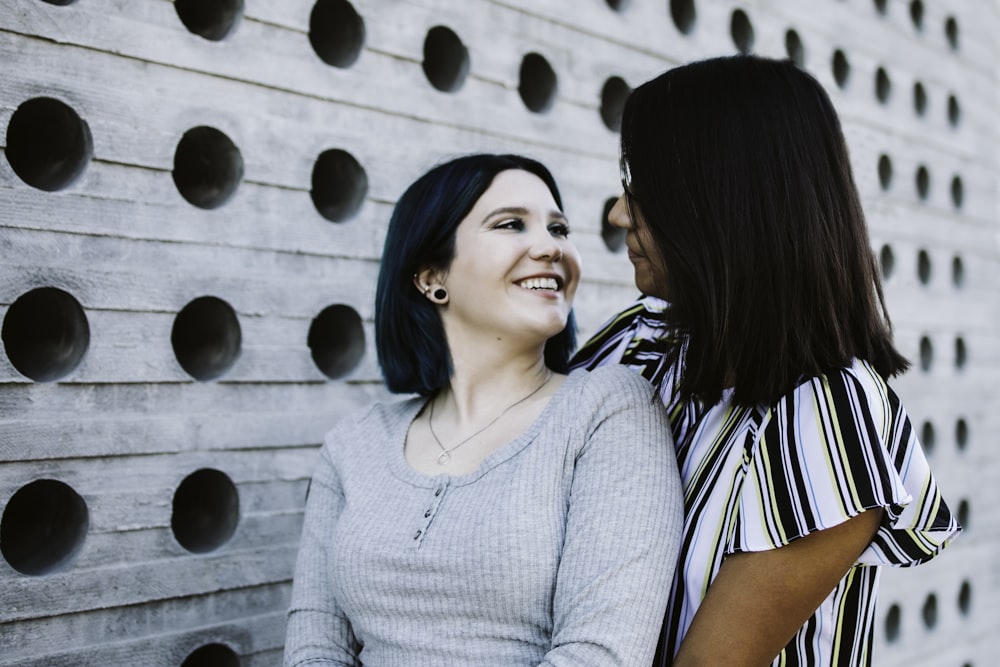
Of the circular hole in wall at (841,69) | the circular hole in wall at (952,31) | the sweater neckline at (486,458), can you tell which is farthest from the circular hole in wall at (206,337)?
the circular hole in wall at (952,31)

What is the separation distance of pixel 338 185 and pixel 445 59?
1.55 ft

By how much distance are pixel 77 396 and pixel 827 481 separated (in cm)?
138

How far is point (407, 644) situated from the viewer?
5.81ft

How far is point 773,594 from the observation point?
1.47m

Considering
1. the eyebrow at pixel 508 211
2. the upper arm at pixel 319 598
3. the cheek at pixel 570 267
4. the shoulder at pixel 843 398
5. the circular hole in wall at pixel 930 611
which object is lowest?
the circular hole in wall at pixel 930 611

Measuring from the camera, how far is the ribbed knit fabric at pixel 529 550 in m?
1.61

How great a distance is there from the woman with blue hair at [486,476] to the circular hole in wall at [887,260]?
2.12 meters

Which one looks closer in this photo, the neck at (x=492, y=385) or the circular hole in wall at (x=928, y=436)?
the neck at (x=492, y=385)

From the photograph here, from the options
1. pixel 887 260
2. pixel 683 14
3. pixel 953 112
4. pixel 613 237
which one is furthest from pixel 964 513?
pixel 683 14

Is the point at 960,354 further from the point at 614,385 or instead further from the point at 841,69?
the point at 614,385

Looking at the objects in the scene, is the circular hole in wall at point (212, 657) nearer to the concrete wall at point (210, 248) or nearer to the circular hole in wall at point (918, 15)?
the concrete wall at point (210, 248)

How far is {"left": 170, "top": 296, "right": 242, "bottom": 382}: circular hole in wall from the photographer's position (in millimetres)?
2307

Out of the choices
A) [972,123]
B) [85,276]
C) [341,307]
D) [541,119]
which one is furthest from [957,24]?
[85,276]

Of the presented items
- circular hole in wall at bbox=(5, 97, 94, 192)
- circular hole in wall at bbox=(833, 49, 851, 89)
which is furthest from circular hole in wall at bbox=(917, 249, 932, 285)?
circular hole in wall at bbox=(5, 97, 94, 192)
